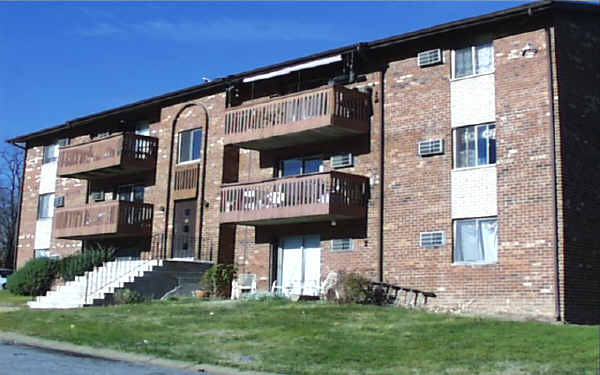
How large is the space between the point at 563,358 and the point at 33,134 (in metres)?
29.5

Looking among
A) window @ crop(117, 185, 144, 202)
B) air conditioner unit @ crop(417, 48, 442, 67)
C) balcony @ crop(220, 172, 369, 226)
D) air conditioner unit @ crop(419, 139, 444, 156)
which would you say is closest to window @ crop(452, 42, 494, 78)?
air conditioner unit @ crop(417, 48, 442, 67)

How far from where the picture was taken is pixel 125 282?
24.6 m

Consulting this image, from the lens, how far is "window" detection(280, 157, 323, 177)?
25031 millimetres

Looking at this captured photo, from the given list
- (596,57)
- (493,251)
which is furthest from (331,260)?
(596,57)

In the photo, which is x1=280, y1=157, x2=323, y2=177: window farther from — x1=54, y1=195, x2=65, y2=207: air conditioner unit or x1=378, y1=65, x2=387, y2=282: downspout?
x1=54, y1=195, x2=65, y2=207: air conditioner unit

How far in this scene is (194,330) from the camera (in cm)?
1714

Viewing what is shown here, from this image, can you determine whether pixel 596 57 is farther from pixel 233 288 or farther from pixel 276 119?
pixel 233 288

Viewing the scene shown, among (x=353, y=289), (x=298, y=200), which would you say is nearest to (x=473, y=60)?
(x=298, y=200)

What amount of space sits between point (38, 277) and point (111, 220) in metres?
3.92

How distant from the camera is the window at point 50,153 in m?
36.3

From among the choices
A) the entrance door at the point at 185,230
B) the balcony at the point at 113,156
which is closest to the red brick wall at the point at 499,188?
the entrance door at the point at 185,230

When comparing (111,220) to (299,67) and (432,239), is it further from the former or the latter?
(432,239)

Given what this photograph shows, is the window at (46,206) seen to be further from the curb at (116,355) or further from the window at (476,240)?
the window at (476,240)

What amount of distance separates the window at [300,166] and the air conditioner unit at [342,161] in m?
0.61
